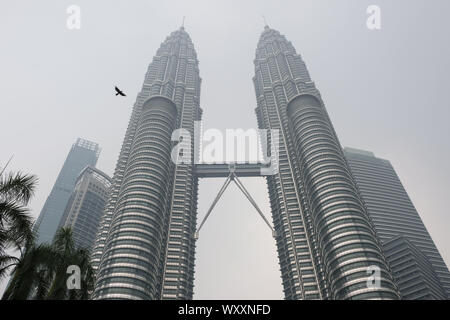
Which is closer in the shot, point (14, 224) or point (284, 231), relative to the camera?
point (14, 224)

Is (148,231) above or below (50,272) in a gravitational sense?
above

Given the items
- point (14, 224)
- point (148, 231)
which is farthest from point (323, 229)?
point (14, 224)

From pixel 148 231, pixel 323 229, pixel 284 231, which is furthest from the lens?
pixel 284 231

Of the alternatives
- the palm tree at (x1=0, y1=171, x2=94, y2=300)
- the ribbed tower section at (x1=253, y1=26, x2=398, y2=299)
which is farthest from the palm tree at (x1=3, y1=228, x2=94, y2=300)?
the ribbed tower section at (x1=253, y1=26, x2=398, y2=299)

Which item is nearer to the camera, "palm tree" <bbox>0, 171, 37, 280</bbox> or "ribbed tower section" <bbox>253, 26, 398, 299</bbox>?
"palm tree" <bbox>0, 171, 37, 280</bbox>

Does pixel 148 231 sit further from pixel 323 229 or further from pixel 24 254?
pixel 24 254

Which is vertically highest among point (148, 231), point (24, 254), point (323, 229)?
point (323, 229)

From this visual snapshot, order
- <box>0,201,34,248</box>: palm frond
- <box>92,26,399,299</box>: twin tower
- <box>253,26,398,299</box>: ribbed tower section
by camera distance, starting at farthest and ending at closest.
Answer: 1. <box>253,26,398,299</box>: ribbed tower section
2. <box>92,26,399,299</box>: twin tower
3. <box>0,201,34,248</box>: palm frond

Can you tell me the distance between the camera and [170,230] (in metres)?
180

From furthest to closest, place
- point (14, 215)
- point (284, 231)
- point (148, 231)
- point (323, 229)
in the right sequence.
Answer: point (284, 231), point (323, 229), point (148, 231), point (14, 215)

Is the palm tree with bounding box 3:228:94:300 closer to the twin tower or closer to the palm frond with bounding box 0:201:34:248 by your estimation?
the palm frond with bounding box 0:201:34:248

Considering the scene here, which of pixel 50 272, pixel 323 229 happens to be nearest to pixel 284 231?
pixel 323 229
